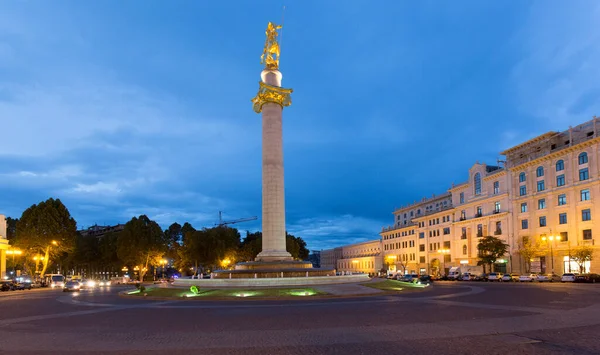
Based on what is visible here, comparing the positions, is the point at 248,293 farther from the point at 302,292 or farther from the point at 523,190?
the point at 523,190

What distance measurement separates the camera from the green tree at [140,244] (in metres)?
94.9

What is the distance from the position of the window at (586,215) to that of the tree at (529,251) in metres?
8.98

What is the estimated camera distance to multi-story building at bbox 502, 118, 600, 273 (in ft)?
240

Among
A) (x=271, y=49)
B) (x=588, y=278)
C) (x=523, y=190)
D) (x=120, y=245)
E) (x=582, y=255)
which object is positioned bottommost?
(x=588, y=278)

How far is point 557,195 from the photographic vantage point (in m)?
80.1

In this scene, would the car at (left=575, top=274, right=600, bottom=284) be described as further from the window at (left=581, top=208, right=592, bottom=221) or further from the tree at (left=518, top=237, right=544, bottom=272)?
the tree at (left=518, top=237, right=544, bottom=272)

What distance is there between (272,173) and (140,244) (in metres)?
53.7

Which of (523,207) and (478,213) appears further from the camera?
(478,213)

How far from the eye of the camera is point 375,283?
145ft

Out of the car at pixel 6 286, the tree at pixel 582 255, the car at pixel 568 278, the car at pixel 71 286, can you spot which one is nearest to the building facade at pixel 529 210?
the tree at pixel 582 255

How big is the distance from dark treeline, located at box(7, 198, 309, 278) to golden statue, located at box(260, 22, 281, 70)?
49.3 meters

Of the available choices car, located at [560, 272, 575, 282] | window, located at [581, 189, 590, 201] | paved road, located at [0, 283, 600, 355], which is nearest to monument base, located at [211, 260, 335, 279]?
paved road, located at [0, 283, 600, 355]

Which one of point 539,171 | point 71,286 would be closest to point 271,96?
point 71,286

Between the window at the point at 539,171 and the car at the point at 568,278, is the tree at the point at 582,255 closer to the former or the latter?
the car at the point at 568,278
